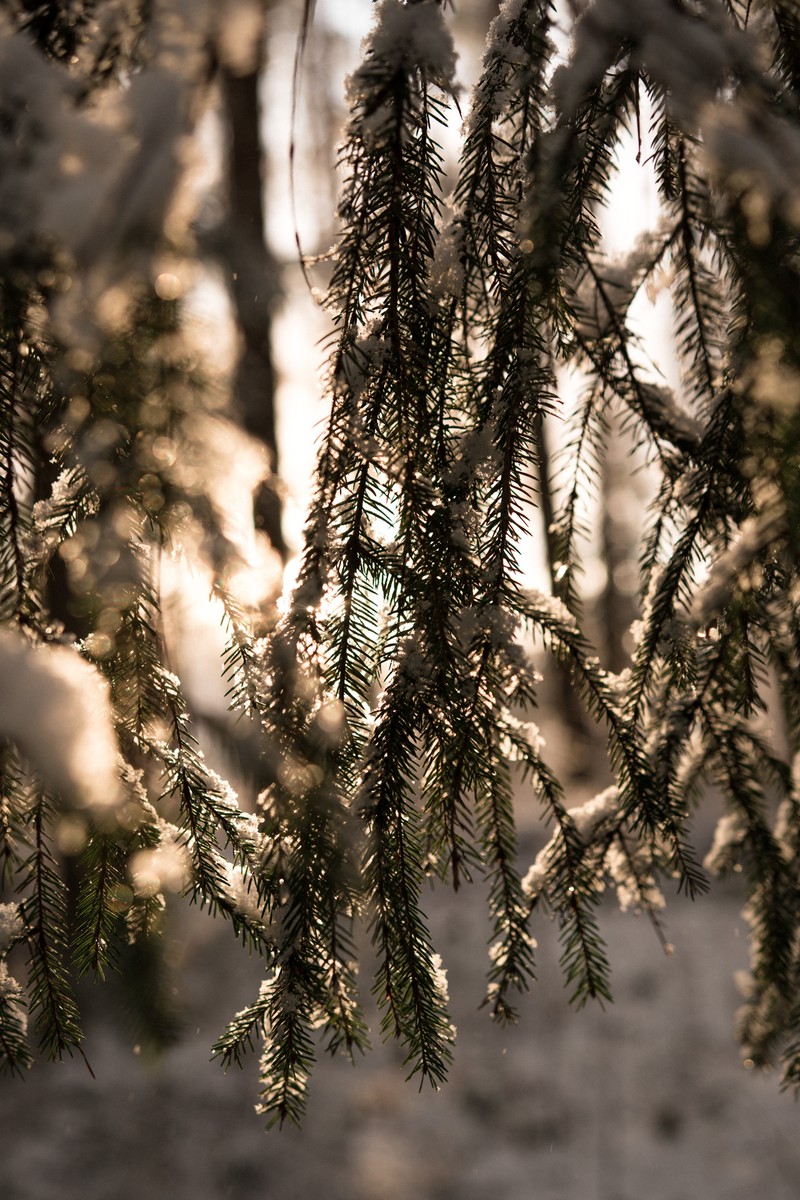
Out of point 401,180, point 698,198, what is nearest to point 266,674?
point 401,180

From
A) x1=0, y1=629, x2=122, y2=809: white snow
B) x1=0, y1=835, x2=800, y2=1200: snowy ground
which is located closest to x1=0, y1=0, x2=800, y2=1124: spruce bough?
x1=0, y1=629, x2=122, y2=809: white snow

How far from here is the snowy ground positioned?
347cm

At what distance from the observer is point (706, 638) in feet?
4.23

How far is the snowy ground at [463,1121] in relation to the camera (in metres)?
3.47

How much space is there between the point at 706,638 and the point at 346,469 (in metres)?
0.65

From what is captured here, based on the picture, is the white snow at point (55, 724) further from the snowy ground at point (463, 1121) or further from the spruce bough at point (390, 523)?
the snowy ground at point (463, 1121)

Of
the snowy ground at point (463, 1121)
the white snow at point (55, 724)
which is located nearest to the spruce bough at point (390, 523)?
the white snow at point (55, 724)

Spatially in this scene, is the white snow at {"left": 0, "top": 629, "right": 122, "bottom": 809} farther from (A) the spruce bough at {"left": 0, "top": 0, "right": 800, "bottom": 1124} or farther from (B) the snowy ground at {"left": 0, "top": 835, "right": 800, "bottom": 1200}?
(B) the snowy ground at {"left": 0, "top": 835, "right": 800, "bottom": 1200}

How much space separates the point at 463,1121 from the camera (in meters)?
3.92

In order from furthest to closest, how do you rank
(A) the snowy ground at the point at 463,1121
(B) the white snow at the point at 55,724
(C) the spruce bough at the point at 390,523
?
(A) the snowy ground at the point at 463,1121
(C) the spruce bough at the point at 390,523
(B) the white snow at the point at 55,724

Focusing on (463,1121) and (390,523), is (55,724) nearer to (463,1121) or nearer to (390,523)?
(390,523)

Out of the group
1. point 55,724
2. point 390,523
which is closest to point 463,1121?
point 390,523

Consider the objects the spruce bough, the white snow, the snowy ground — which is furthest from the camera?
the snowy ground

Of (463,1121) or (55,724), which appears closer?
(55,724)
